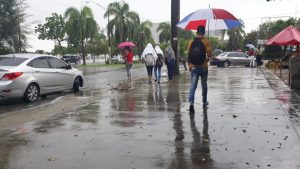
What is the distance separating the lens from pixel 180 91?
15.4 m

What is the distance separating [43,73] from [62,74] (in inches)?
47.3

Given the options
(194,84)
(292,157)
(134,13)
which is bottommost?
(292,157)

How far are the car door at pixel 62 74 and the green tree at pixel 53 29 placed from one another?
250 feet

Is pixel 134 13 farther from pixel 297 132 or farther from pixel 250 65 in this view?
pixel 297 132

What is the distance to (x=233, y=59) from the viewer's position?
40.9 metres

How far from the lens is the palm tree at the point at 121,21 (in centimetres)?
6675

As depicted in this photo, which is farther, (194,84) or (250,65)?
(250,65)

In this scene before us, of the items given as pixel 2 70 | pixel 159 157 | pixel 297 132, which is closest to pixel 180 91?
pixel 2 70

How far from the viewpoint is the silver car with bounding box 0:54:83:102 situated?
12906 millimetres

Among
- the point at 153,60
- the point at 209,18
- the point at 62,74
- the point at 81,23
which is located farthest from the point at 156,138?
the point at 81,23

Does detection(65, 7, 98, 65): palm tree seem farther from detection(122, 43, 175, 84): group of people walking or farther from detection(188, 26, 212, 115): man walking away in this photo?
detection(188, 26, 212, 115): man walking away

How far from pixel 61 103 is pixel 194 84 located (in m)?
3.90

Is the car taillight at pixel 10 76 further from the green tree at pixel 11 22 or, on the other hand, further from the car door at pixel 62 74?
the green tree at pixel 11 22

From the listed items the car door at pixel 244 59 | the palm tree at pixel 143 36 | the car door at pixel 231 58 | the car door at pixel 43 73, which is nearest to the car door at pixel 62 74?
the car door at pixel 43 73
